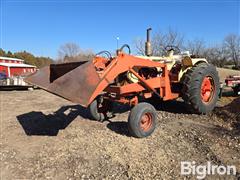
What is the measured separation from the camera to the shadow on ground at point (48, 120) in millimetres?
6078

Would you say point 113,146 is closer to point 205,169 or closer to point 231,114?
point 205,169

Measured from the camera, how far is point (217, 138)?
16.7 feet

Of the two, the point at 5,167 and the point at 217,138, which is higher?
the point at 217,138

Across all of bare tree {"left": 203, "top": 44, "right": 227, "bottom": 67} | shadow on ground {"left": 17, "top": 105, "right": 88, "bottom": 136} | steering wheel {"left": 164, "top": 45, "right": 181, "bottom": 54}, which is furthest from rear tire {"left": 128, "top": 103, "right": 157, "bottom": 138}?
bare tree {"left": 203, "top": 44, "right": 227, "bottom": 67}

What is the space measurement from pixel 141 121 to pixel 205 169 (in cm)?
174

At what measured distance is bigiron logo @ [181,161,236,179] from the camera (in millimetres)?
3797

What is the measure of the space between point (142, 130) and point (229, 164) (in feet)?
5.64

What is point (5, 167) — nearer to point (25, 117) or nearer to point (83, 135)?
point (83, 135)

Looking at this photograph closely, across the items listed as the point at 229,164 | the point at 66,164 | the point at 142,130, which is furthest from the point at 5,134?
the point at 229,164

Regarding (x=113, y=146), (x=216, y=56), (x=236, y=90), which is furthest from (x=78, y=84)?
(x=216, y=56)

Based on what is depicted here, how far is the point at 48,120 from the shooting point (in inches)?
275

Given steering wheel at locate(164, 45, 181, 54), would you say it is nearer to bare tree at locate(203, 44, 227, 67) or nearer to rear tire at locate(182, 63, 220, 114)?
rear tire at locate(182, 63, 220, 114)

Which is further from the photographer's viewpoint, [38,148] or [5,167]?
[38,148]

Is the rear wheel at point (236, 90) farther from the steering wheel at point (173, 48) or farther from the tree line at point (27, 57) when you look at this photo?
the tree line at point (27, 57)
